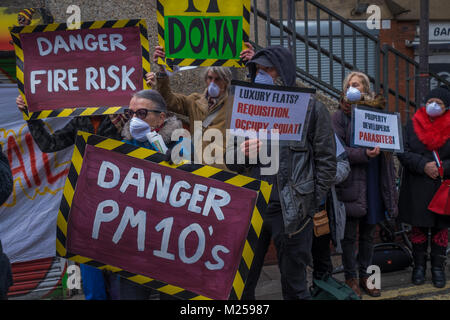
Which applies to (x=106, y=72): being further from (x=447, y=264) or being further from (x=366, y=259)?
(x=447, y=264)

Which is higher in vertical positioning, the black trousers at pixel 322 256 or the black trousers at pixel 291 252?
the black trousers at pixel 291 252

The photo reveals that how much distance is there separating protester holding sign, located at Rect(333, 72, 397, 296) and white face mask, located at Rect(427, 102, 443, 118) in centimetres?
60

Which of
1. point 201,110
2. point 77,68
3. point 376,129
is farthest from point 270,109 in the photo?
point 376,129

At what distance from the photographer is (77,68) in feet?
11.5

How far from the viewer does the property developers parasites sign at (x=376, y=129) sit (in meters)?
4.25

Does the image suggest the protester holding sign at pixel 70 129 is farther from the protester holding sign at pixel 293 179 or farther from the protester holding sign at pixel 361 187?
the protester holding sign at pixel 361 187

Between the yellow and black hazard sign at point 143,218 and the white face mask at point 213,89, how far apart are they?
1.38 m

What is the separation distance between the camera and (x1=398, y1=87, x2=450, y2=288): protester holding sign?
15.5 feet

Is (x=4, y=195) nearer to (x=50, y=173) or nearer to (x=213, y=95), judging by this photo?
(x=213, y=95)

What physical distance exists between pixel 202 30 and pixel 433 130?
2619mm

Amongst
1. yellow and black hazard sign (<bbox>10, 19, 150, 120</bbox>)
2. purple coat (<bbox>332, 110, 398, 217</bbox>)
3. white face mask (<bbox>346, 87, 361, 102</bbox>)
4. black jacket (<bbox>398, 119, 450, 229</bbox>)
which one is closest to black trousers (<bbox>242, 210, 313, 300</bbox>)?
purple coat (<bbox>332, 110, 398, 217</bbox>)

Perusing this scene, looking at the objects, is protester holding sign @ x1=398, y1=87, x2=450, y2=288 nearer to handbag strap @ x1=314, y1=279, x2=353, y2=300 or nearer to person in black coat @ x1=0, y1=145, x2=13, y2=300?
handbag strap @ x1=314, y1=279, x2=353, y2=300

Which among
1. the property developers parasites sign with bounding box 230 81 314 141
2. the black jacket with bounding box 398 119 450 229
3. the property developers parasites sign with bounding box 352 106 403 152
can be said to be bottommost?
the black jacket with bounding box 398 119 450 229

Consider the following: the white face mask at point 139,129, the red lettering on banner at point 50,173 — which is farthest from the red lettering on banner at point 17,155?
the white face mask at point 139,129
